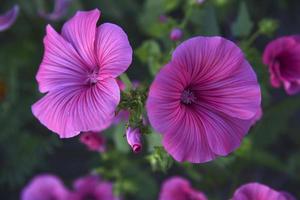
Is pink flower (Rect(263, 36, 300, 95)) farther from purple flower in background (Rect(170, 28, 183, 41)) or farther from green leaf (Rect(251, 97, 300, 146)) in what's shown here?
green leaf (Rect(251, 97, 300, 146))

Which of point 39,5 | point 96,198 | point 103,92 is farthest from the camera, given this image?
point 39,5

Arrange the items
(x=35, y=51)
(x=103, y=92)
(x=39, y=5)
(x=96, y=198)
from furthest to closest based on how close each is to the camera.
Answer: (x=35, y=51) < (x=39, y=5) < (x=96, y=198) < (x=103, y=92)

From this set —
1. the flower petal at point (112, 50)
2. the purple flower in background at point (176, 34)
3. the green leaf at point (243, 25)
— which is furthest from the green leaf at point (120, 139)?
the flower petal at point (112, 50)

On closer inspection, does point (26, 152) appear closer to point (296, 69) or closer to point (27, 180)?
point (27, 180)

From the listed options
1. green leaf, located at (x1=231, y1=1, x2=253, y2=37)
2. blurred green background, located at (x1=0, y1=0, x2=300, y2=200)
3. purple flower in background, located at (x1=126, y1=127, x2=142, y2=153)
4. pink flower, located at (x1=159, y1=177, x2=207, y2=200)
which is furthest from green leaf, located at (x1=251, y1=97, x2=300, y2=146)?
purple flower in background, located at (x1=126, y1=127, x2=142, y2=153)

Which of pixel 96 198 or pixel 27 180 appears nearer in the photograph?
pixel 96 198

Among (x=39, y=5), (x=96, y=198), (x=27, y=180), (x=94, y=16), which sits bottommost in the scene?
(x=27, y=180)

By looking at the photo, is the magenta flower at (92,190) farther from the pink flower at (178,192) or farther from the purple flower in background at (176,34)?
the purple flower in background at (176,34)

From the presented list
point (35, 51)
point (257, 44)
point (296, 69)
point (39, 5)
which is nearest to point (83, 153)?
point (35, 51)
